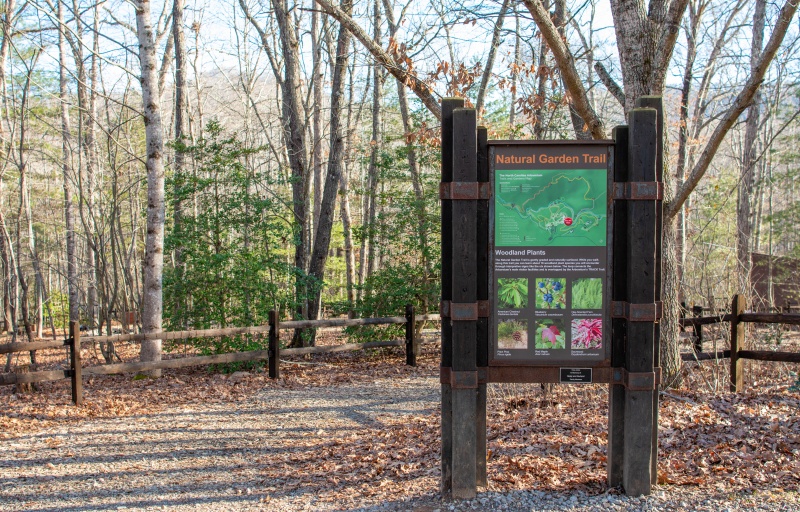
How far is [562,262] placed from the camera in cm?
409

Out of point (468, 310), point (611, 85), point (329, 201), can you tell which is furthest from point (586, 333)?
point (329, 201)

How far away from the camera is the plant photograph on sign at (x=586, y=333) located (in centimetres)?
411

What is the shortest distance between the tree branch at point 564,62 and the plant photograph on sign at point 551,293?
10.4 ft

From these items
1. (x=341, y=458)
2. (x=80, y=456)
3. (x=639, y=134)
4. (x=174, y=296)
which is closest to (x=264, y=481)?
(x=341, y=458)

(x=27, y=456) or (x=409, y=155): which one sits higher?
(x=409, y=155)

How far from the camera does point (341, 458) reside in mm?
5906

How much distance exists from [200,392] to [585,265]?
7231 millimetres

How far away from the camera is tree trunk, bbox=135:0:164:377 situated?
10.3m

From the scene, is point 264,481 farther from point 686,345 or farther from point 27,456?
point 686,345

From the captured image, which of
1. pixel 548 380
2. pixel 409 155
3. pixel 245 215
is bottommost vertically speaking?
pixel 548 380

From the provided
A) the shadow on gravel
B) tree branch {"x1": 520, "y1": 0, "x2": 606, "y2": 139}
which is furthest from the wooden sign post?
tree branch {"x1": 520, "y1": 0, "x2": 606, "y2": 139}

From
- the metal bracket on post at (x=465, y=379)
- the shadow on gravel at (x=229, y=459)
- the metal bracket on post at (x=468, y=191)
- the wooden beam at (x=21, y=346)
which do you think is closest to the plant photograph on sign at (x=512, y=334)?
the metal bracket on post at (x=465, y=379)

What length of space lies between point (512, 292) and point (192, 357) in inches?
273

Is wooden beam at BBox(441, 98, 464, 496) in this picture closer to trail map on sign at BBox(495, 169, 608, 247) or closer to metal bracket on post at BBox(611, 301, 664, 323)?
trail map on sign at BBox(495, 169, 608, 247)
